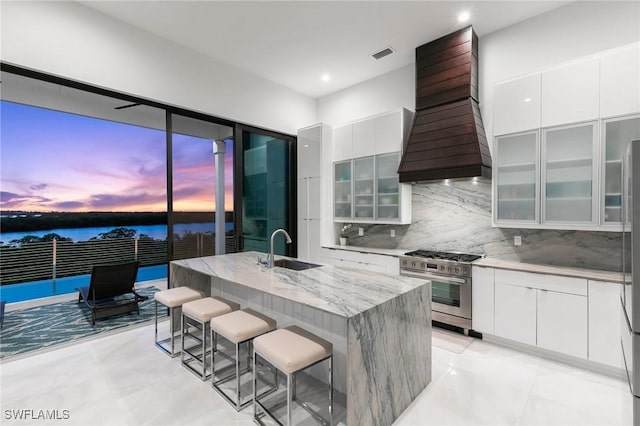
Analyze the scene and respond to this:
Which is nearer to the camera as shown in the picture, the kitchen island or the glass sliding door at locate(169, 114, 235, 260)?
the kitchen island

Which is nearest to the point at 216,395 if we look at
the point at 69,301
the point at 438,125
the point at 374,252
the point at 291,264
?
the point at 291,264

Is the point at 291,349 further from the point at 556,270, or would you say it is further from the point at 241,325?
the point at 556,270

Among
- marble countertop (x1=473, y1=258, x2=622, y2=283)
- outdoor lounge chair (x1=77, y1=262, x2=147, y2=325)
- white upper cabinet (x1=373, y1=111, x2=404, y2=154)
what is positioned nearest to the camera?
marble countertop (x1=473, y1=258, x2=622, y2=283)

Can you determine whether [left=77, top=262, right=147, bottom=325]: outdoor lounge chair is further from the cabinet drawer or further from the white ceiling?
the cabinet drawer


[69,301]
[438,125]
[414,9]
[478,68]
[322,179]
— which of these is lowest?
[69,301]

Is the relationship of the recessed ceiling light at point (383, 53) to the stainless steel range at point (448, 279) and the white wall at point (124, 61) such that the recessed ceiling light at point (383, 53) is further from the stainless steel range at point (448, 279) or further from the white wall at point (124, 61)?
the stainless steel range at point (448, 279)

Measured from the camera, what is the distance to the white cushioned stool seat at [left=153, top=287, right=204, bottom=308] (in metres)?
2.65

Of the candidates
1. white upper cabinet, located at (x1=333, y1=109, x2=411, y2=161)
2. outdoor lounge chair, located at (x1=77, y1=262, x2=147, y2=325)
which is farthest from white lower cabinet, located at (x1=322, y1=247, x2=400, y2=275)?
outdoor lounge chair, located at (x1=77, y1=262, x2=147, y2=325)

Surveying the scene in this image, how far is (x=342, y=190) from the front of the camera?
4.62 metres

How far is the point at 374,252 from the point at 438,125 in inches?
72.3

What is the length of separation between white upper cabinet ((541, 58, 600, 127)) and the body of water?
4.07m

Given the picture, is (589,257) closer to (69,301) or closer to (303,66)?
(303,66)

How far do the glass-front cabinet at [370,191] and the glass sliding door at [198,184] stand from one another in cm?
174

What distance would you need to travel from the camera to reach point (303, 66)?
162 inches
